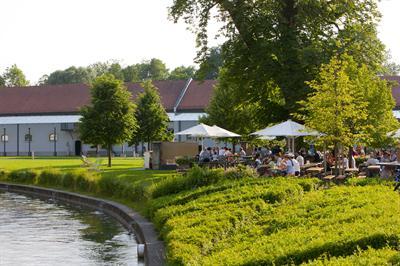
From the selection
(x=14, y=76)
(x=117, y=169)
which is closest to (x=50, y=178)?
(x=117, y=169)

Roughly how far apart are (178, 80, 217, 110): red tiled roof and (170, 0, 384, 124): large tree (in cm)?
3753

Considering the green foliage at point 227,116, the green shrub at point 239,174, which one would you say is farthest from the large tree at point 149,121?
the green shrub at point 239,174

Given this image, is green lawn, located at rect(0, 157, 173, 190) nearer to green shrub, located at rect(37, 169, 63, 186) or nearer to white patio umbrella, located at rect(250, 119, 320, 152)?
green shrub, located at rect(37, 169, 63, 186)

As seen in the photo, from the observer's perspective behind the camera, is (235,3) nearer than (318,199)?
Result: No

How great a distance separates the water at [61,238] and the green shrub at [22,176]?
27.8 ft

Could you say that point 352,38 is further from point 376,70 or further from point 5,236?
point 5,236

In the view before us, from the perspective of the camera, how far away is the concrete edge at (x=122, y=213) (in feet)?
43.5

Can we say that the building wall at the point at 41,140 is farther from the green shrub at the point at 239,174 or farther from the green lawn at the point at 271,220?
the green shrub at the point at 239,174

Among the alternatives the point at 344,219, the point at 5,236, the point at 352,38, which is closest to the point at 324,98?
the point at 352,38

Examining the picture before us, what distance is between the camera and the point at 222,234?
1242 centimetres

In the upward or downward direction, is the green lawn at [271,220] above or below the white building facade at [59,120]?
below

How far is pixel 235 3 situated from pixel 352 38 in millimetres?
5602

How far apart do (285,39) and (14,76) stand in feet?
321

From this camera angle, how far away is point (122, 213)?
22.1 metres
